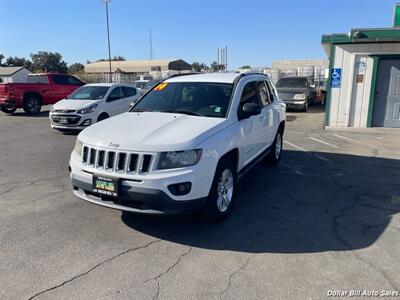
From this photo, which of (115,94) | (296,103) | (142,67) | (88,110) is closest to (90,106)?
(88,110)

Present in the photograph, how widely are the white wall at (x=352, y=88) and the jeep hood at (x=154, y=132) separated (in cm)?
938

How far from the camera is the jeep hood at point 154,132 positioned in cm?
377

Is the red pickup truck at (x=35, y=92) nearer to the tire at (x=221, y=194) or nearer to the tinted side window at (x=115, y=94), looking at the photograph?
the tinted side window at (x=115, y=94)

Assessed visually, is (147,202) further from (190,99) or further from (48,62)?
(48,62)

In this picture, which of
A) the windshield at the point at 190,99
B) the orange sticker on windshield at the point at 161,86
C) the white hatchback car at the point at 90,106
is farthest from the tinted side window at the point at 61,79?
the windshield at the point at 190,99

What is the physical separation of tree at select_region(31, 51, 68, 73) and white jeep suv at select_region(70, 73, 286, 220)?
9102 centimetres

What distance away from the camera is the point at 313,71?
3147cm

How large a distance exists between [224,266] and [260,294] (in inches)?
21.0

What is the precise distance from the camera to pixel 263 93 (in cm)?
634

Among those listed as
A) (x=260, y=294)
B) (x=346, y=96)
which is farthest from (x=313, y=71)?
(x=260, y=294)

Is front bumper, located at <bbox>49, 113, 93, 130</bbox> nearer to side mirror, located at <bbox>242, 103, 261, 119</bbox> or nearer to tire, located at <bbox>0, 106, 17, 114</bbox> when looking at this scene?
side mirror, located at <bbox>242, 103, 261, 119</bbox>

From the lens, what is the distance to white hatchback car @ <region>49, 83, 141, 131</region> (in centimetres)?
1074

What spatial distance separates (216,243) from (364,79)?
34.3 feet

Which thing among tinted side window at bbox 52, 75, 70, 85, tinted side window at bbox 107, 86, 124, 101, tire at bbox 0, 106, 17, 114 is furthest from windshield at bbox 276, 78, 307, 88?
tire at bbox 0, 106, 17, 114
